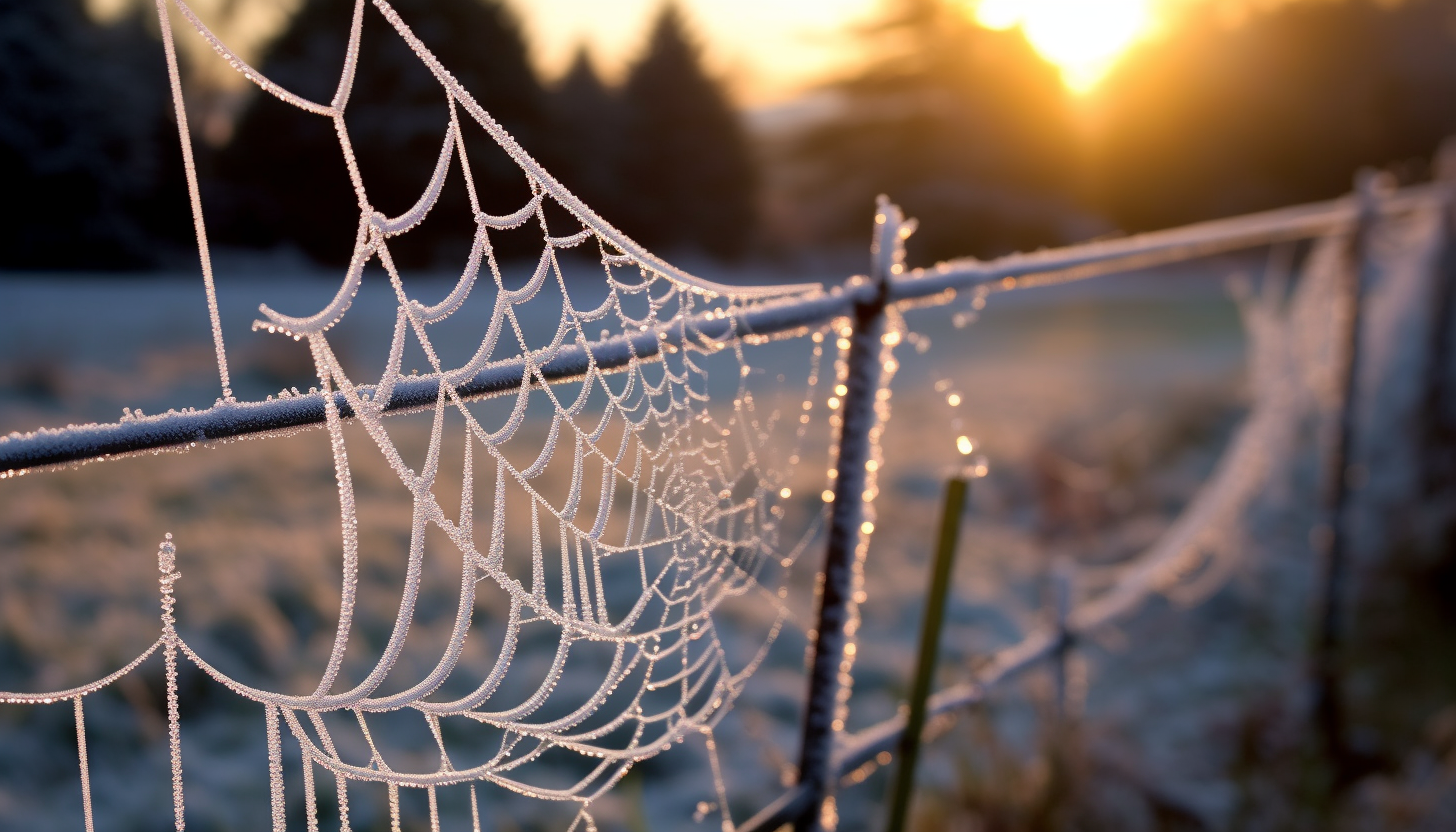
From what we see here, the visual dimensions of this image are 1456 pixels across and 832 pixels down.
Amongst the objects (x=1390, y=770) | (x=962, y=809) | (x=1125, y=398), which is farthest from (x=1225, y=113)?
(x=962, y=809)

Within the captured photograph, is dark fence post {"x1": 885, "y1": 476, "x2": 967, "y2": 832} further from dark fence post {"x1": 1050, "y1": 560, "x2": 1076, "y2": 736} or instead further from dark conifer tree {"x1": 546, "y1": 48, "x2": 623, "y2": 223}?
dark conifer tree {"x1": 546, "y1": 48, "x2": 623, "y2": 223}

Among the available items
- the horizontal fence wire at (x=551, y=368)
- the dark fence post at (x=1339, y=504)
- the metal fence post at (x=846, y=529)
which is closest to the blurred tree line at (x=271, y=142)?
the dark fence post at (x=1339, y=504)

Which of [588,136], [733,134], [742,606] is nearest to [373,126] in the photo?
[588,136]

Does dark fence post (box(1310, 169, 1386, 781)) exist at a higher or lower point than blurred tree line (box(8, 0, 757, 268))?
lower

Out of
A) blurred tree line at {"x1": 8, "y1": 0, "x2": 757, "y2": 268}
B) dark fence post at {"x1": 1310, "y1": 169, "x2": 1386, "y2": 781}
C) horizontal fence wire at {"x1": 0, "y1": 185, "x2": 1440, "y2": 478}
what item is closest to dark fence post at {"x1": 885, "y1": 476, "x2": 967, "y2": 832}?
horizontal fence wire at {"x1": 0, "y1": 185, "x2": 1440, "y2": 478}

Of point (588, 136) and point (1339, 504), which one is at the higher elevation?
point (588, 136)

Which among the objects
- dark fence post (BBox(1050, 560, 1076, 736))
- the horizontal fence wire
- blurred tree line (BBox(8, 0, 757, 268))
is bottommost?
dark fence post (BBox(1050, 560, 1076, 736))

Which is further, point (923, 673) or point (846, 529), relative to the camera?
point (923, 673)

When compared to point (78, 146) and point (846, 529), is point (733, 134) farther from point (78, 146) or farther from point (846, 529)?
point (846, 529)
